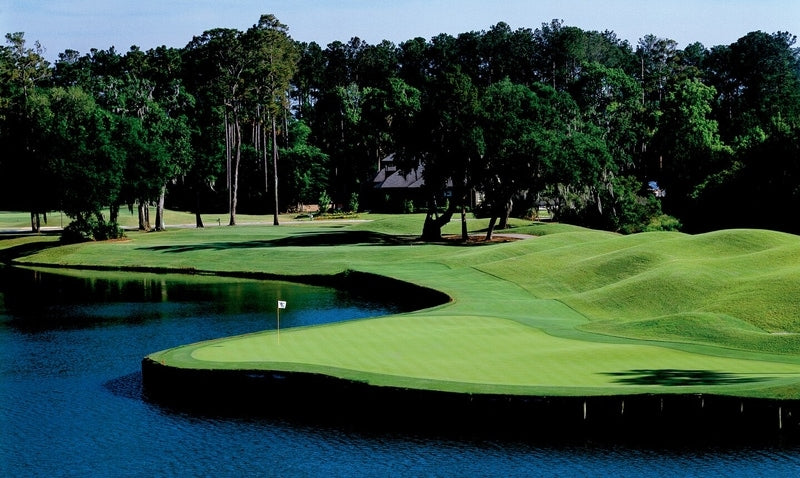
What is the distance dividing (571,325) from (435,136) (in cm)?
4434

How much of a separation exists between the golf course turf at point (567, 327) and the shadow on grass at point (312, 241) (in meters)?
10.3

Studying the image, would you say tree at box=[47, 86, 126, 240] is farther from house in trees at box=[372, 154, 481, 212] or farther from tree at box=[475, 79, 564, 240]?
house in trees at box=[372, 154, 481, 212]

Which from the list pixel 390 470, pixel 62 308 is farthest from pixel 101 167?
pixel 390 470

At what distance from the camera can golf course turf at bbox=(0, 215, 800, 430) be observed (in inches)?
1152

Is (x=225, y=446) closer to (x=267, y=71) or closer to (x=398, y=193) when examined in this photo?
(x=267, y=71)

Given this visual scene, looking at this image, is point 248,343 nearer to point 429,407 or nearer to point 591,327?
point 429,407

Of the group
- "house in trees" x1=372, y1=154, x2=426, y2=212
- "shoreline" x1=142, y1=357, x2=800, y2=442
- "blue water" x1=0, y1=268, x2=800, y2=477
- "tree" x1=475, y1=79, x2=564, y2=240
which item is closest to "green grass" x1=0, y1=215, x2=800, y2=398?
"shoreline" x1=142, y1=357, x2=800, y2=442

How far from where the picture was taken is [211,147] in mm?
117312

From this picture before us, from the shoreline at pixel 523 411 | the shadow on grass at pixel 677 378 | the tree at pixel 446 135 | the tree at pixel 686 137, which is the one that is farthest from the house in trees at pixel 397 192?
the shoreline at pixel 523 411

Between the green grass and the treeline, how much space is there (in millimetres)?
12439

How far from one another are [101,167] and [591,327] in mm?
63218

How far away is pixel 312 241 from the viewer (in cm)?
9081

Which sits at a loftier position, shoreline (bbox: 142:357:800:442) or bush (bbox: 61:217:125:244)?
bush (bbox: 61:217:125:244)

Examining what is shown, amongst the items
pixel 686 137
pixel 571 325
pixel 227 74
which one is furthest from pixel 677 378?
pixel 227 74
